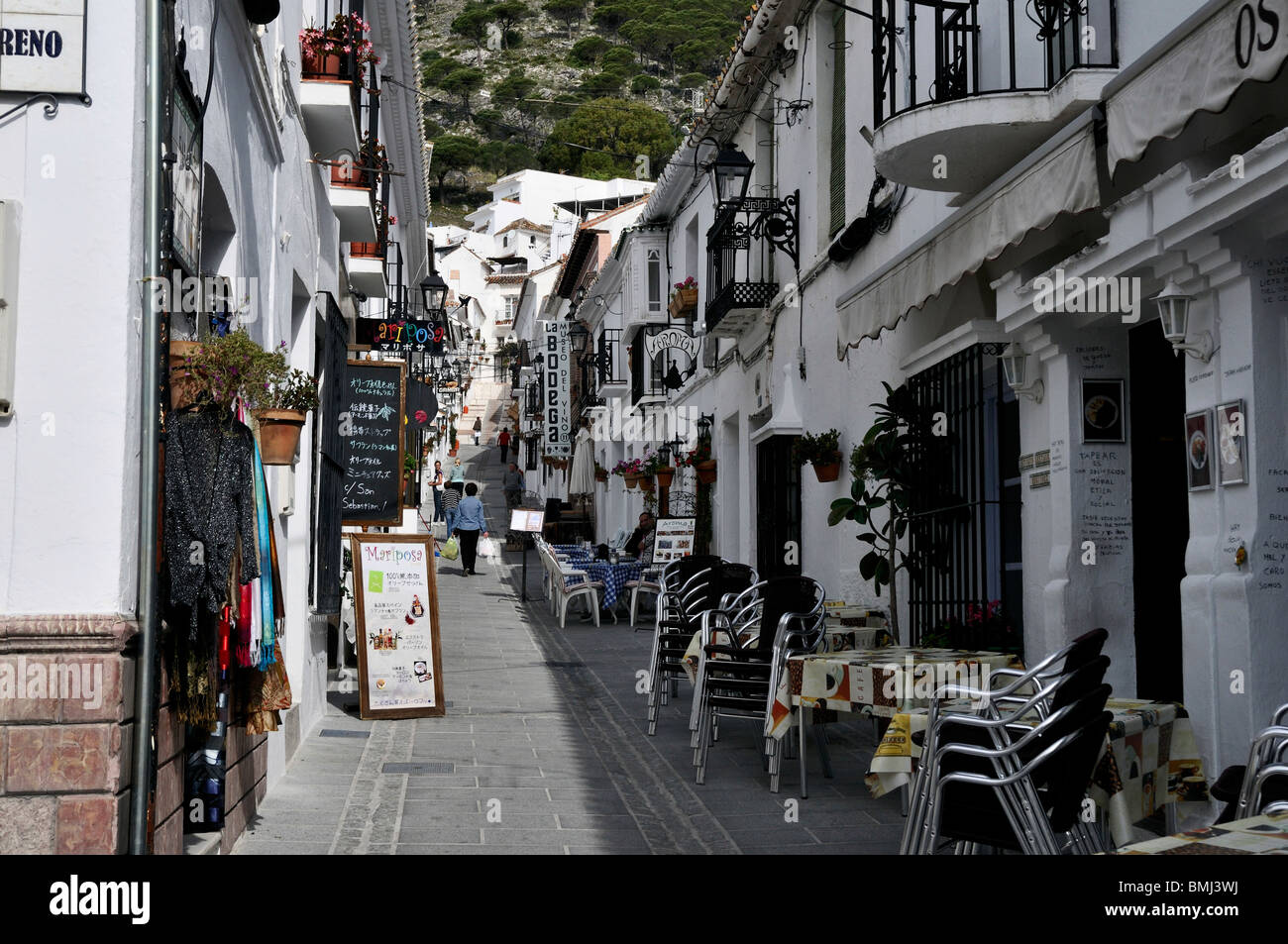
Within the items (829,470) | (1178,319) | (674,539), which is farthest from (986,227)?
(674,539)

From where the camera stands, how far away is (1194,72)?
5.55 metres

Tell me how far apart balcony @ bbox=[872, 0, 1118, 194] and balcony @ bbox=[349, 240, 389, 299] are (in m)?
5.66

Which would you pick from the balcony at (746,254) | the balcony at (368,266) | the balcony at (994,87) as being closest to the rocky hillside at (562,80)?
the balcony at (746,254)

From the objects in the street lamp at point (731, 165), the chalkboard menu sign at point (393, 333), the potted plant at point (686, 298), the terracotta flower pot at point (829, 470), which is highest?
the street lamp at point (731, 165)

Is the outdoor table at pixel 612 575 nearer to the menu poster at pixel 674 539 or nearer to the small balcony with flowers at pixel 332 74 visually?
the menu poster at pixel 674 539

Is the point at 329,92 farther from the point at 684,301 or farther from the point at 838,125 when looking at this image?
the point at 684,301

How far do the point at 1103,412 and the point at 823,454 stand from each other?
479 cm

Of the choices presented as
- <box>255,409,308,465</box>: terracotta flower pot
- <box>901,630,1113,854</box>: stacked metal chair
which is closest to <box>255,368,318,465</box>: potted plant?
<box>255,409,308,465</box>: terracotta flower pot

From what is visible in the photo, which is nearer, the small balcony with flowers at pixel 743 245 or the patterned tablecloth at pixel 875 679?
the patterned tablecloth at pixel 875 679

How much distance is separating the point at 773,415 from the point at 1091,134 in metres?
8.57

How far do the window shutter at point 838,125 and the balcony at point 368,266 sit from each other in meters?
4.64

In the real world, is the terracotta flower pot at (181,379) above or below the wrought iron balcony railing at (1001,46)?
below

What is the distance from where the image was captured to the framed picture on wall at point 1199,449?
6.61 m

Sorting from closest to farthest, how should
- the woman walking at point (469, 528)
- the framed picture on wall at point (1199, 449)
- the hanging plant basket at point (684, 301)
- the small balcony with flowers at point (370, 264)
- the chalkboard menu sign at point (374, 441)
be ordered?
the framed picture on wall at point (1199, 449)
the chalkboard menu sign at point (374, 441)
the small balcony with flowers at point (370, 264)
the hanging plant basket at point (684, 301)
the woman walking at point (469, 528)
